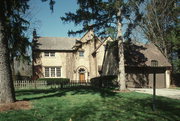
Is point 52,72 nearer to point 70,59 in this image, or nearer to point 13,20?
point 70,59

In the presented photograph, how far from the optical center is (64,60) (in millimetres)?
34875

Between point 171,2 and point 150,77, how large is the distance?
14836 millimetres

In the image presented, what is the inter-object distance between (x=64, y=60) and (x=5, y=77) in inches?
1029

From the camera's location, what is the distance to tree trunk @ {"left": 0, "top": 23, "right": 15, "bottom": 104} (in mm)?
8641

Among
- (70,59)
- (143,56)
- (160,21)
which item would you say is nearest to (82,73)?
(70,59)

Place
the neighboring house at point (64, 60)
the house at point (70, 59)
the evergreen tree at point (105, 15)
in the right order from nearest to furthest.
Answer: the evergreen tree at point (105, 15) < the house at point (70, 59) < the neighboring house at point (64, 60)

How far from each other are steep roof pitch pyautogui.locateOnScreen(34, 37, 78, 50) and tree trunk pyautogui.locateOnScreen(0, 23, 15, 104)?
25105 millimetres

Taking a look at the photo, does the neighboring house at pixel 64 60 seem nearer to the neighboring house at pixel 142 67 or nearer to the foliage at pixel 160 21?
the foliage at pixel 160 21

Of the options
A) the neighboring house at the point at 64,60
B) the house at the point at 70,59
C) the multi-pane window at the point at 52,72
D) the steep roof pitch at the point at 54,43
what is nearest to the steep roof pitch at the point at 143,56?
the house at the point at 70,59

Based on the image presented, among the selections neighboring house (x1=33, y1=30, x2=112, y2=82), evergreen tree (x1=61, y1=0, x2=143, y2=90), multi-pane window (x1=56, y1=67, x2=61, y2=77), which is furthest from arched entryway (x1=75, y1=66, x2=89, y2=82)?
evergreen tree (x1=61, y1=0, x2=143, y2=90)

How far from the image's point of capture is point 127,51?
25.5 meters

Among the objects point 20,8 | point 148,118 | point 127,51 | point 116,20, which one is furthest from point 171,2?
point 148,118

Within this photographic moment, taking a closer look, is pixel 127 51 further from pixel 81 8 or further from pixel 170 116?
pixel 170 116

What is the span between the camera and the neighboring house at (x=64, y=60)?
33.6 m
